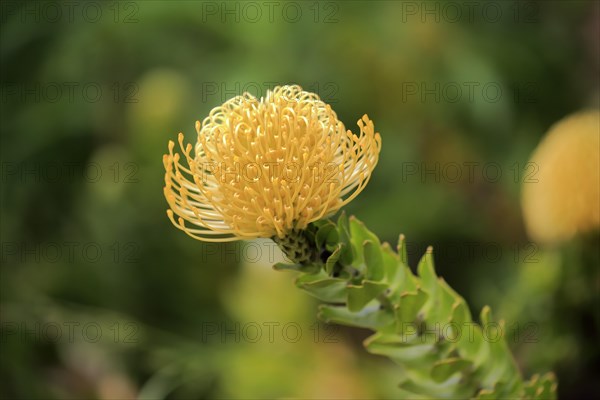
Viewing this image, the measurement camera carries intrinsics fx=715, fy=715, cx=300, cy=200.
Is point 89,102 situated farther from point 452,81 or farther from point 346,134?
point 346,134

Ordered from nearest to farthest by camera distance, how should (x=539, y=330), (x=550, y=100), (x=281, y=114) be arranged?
(x=281, y=114)
(x=539, y=330)
(x=550, y=100)

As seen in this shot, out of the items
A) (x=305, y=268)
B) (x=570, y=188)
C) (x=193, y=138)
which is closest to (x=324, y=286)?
(x=305, y=268)

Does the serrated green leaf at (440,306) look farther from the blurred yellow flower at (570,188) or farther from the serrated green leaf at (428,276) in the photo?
the blurred yellow flower at (570,188)

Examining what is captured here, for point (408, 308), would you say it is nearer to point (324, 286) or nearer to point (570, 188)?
point (324, 286)

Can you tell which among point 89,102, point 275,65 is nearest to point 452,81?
point 275,65

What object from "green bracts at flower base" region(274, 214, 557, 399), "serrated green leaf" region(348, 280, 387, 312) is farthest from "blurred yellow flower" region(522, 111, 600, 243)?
"serrated green leaf" region(348, 280, 387, 312)

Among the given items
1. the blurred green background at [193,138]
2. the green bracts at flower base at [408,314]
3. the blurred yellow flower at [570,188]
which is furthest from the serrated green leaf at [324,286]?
the blurred green background at [193,138]
